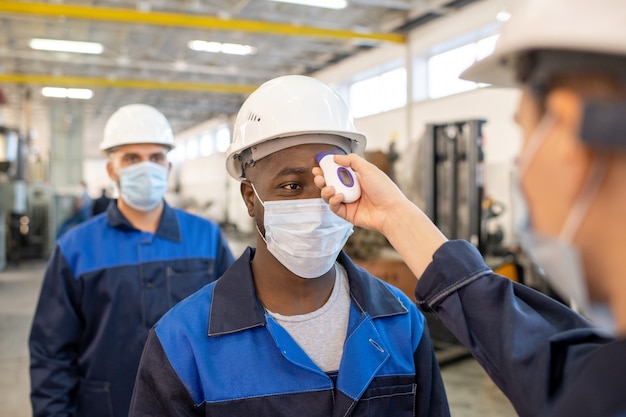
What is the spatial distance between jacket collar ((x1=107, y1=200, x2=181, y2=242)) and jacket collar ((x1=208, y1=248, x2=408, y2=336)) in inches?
38.0

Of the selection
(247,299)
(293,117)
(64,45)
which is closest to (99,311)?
(247,299)

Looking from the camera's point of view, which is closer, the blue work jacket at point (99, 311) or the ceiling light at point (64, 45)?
the blue work jacket at point (99, 311)

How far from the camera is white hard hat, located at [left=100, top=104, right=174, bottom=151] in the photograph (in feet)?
9.04

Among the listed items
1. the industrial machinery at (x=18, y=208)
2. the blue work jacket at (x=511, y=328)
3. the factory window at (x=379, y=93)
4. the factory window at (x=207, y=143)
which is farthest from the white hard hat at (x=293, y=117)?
the factory window at (x=207, y=143)

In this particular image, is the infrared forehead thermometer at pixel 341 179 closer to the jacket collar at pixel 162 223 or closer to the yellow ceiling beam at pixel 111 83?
the jacket collar at pixel 162 223

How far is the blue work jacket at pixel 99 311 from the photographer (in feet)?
7.52

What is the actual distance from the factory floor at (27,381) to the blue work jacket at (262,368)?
3497mm

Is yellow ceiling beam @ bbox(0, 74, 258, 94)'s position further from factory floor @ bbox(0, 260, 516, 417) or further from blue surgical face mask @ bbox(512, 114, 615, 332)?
blue surgical face mask @ bbox(512, 114, 615, 332)

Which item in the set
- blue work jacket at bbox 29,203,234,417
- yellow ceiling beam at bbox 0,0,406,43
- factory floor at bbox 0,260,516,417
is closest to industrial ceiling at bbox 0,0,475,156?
yellow ceiling beam at bbox 0,0,406,43

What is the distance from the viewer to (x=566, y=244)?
30.4 inches

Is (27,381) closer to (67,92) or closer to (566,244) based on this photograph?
(566,244)

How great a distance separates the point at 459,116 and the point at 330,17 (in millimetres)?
3290

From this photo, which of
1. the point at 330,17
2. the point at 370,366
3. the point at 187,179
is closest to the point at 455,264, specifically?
the point at 370,366

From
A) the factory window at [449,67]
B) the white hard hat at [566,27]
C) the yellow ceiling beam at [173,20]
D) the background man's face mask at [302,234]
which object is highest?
the yellow ceiling beam at [173,20]
